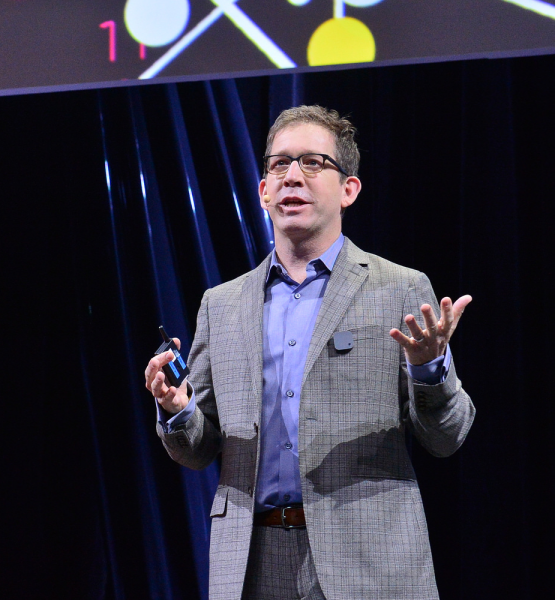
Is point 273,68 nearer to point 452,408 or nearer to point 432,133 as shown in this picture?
point 432,133

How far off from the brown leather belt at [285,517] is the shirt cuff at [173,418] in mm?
272

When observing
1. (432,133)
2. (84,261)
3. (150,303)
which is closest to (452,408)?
(432,133)

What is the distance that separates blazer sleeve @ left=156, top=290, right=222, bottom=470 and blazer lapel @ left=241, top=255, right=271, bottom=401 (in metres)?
0.14

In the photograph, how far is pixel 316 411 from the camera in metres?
1.53

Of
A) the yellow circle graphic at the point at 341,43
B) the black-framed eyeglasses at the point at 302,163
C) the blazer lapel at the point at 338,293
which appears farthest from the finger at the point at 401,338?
the yellow circle graphic at the point at 341,43

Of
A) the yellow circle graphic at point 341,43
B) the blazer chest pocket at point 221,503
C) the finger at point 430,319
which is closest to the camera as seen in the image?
the finger at point 430,319

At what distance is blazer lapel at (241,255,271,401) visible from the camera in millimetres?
1599

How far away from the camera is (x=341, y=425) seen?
5.01ft

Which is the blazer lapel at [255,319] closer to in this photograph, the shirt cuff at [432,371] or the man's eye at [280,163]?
the man's eye at [280,163]

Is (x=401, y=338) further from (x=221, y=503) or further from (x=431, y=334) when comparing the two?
(x=221, y=503)

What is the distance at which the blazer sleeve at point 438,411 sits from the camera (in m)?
1.44

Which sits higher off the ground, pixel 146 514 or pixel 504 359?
pixel 504 359

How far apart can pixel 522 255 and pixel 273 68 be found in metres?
1.13

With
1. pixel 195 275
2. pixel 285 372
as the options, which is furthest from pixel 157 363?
pixel 195 275
